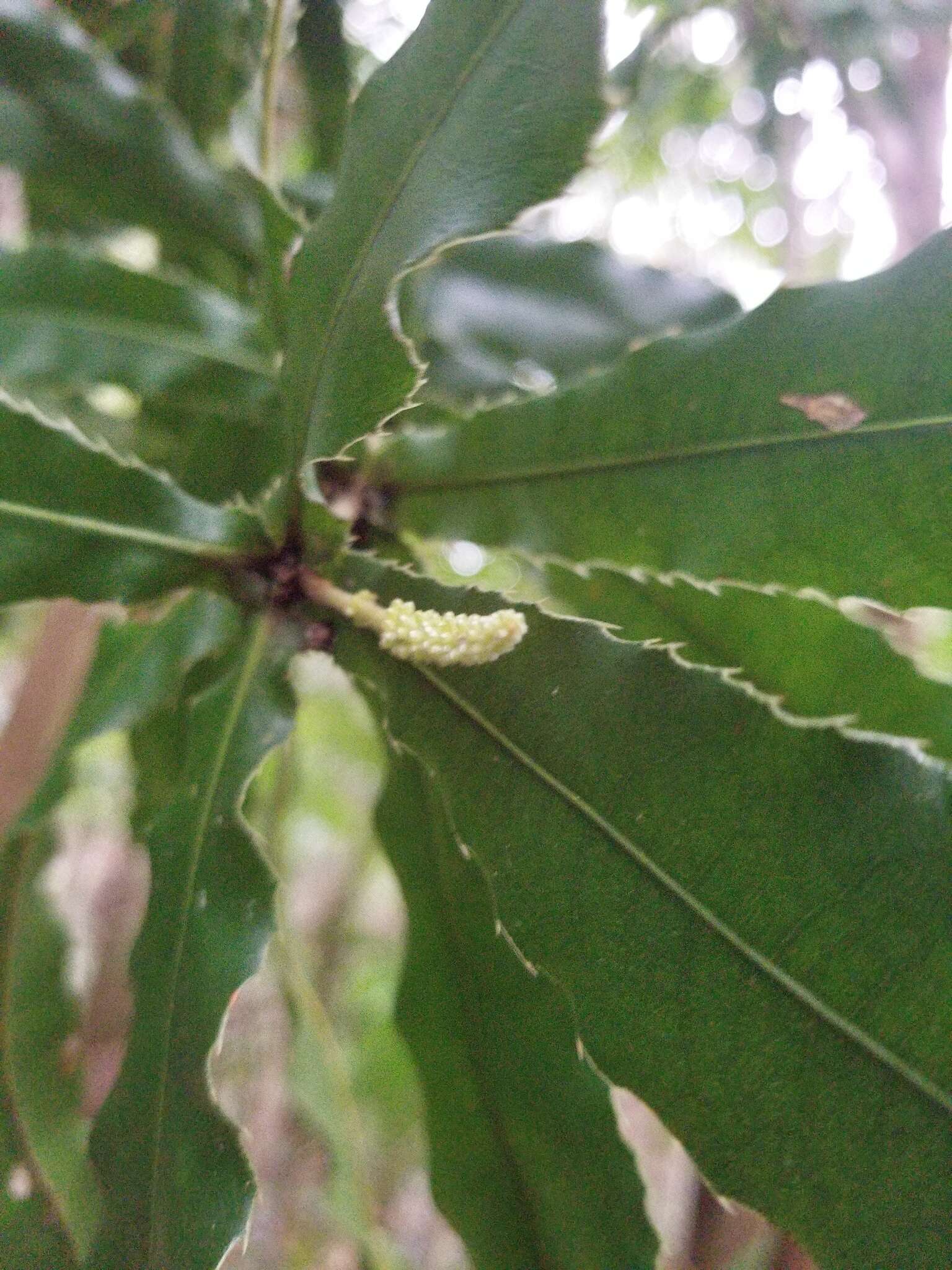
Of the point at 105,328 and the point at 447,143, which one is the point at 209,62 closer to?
the point at 105,328

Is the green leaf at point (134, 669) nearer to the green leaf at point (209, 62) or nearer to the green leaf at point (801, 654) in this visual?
the green leaf at point (801, 654)

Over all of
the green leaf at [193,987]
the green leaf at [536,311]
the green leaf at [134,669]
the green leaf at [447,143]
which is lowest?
the green leaf at [193,987]

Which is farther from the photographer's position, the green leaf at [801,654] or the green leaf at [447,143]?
the green leaf at [801,654]

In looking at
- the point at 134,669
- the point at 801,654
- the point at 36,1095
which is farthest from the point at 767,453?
the point at 36,1095

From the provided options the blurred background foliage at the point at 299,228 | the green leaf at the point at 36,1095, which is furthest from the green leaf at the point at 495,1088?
the green leaf at the point at 36,1095

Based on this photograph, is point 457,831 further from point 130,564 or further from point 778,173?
point 778,173

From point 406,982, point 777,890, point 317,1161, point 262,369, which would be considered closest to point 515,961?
point 406,982

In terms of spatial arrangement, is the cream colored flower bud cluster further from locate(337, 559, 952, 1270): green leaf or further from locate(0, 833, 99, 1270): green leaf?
locate(0, 833, 99, 1270): green leaf
